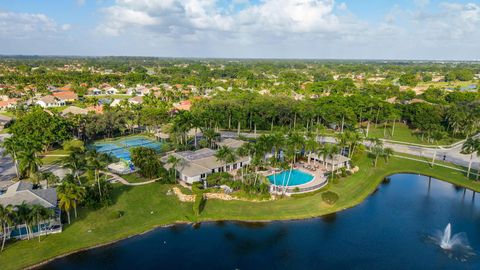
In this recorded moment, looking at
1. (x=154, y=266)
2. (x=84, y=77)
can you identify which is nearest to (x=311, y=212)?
(x=154, y=266)

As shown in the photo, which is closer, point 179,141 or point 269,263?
point 269,263

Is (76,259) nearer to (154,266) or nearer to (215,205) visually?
(154,266)

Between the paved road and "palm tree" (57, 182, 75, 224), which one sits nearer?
"palm tree" (57, 182, 75, 224)

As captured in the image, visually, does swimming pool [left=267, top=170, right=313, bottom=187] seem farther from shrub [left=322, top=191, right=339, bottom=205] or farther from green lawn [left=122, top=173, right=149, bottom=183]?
green lawn [left=122, top=173, right=149, bottom=183]

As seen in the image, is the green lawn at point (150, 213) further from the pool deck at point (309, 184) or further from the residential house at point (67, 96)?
the residential house at point (67, 96)

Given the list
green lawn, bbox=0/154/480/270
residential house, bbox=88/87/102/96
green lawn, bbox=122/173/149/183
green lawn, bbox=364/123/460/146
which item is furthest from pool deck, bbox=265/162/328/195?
residential house, bbox=88/87/102/96

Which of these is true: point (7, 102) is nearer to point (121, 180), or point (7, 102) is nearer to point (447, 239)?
point (121, 180)
